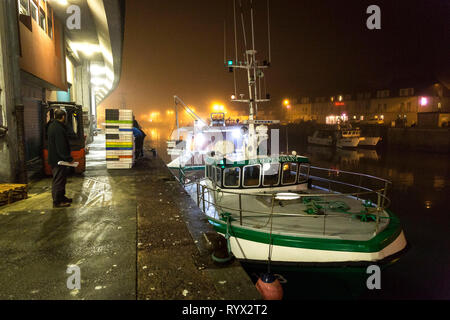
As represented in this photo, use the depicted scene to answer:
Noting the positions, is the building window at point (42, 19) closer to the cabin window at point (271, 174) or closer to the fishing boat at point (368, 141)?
the cabin window at point (271, 174)

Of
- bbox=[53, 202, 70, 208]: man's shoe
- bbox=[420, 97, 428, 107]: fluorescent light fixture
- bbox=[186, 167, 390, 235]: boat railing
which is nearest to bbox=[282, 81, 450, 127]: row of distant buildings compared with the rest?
bbox=[420, 97, 428, 107]: fluorescent light fixture

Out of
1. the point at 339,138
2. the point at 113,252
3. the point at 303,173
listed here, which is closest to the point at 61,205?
the point at 113,252

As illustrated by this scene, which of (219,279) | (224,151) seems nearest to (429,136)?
(224,151)

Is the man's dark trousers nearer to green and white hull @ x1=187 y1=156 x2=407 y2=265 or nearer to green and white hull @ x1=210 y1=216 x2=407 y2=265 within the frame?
green and white hull @ x1=187 y1=156 x2=407 y2=265

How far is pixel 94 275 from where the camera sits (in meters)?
3.20

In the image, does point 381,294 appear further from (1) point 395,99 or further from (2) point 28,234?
(1) point 395,99

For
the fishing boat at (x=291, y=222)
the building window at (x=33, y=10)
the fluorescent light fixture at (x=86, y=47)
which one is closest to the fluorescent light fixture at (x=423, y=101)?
the fishing boat at (x=291, y=222)

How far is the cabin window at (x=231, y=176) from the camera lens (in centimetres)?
788

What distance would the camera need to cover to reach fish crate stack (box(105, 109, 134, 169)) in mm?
10266

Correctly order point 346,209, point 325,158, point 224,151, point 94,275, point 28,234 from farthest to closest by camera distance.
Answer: point 325,158 < point 224,151 < point 346,209 < point 28,234 < point 94,275

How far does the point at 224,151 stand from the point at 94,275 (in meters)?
9.82

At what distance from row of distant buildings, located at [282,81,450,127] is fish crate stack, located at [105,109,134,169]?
45.9 meters

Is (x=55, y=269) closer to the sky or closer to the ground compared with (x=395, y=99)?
closer to the ground

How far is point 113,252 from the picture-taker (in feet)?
12.3
